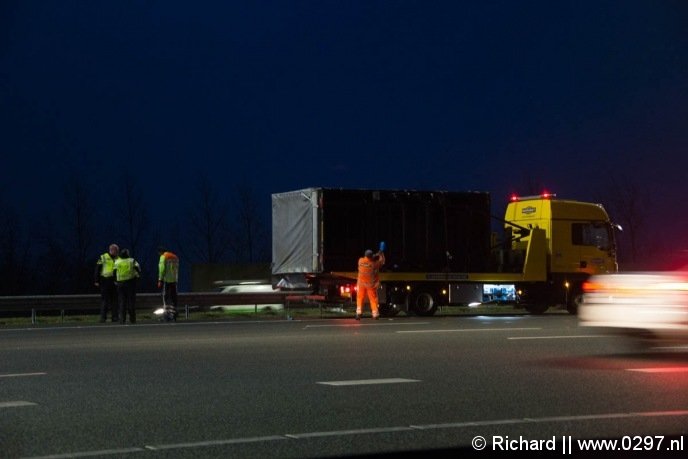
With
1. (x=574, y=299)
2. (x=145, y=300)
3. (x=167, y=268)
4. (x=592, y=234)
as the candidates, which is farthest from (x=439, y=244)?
(x=145, y=300)

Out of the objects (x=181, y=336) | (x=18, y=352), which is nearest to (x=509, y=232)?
(x=181, y=336)

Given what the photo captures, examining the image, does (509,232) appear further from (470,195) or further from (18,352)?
(18,352)

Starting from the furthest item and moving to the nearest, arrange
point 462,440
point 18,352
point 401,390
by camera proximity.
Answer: point 18,352
point 401,390
point 462,440

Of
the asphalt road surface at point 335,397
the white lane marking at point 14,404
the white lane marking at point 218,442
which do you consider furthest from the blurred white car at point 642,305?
the white lane marking at point 14,404

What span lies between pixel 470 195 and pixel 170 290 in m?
8.62

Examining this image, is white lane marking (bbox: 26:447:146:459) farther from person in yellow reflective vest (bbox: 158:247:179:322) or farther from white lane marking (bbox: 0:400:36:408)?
person in yellow reflective vest (bbox: 158:247:179:322)

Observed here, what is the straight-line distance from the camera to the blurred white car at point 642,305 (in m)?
15.0

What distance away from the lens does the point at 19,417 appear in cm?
1016

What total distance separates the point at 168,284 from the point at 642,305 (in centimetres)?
1617

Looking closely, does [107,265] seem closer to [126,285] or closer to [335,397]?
[126,285]

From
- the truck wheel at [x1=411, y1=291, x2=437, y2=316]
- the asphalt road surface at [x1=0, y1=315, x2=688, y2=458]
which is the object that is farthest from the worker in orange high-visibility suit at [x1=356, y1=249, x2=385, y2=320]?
the asphalt road surface at [x1=0, y1=315, x2=688, y2=458]

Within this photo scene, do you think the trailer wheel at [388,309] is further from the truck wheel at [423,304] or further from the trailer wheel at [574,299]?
the trailer wheel at [574,299]

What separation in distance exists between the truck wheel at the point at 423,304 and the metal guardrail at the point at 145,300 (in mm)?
2777

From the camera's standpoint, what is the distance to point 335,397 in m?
11.5
